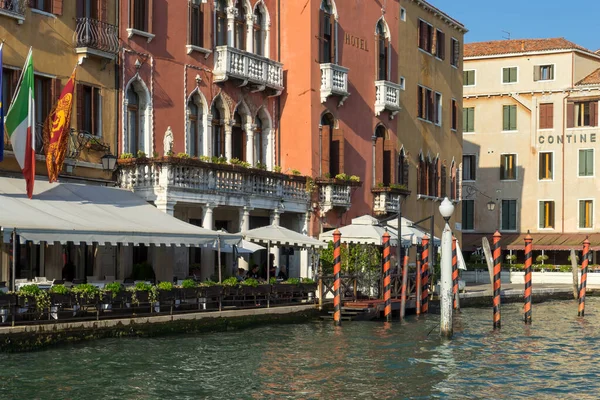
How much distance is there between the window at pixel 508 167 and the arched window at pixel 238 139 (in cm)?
2422

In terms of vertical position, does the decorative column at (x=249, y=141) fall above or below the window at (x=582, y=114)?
below

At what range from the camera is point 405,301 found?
93.1 ft

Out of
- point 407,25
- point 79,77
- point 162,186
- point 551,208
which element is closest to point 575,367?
point 162,186

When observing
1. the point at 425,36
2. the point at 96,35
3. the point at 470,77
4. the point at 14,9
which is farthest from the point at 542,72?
the point at 14,9

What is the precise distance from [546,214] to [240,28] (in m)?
24.9

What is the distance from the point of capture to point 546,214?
50.3 m

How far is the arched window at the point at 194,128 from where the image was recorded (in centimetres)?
2769

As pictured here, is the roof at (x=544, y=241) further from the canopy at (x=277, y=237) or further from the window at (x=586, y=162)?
the canopy at (x=277, y=237)

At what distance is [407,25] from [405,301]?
12508 millimetres

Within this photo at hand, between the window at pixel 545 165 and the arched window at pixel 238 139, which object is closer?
the arched window at pixel 238 139

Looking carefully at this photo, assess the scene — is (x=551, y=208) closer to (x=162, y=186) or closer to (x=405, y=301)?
(x=405, y=301)

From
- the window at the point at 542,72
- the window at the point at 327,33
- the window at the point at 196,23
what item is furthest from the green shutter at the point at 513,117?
the window at the point at 196,23

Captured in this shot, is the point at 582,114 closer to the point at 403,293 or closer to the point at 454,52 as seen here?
the point at 454,52

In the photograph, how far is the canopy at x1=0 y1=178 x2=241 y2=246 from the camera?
19031 mm
